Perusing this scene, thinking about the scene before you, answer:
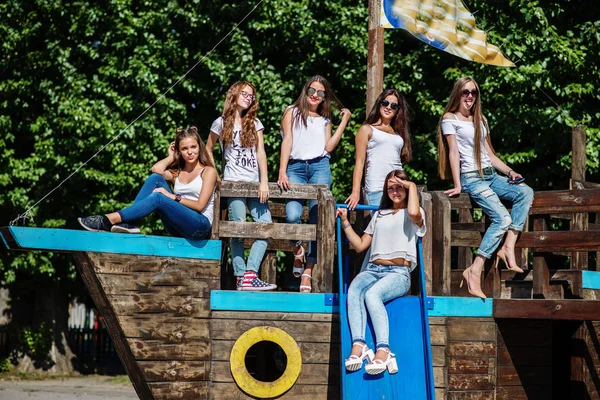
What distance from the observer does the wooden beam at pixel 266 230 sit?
24.5ft

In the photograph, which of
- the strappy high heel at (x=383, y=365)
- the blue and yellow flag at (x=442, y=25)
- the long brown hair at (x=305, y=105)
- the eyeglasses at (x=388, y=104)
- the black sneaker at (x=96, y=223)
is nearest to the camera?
the strappy high heel at (x=383, y=365)

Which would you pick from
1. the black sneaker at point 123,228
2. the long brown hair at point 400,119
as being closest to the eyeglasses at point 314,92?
the long brown hair at point 400,119

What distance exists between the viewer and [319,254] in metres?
7.55

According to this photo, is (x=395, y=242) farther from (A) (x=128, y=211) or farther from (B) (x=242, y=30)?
(B) (x=242, y=30)

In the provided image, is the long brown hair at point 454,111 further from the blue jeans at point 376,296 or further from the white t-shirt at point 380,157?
the blue jeans at point 376,296

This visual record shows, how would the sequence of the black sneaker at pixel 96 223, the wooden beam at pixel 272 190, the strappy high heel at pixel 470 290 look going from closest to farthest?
1. the black sneaker at pixel 96 223
2. the wooden beam at pixel 272 190
3. the strappy high heel at pixel 470 290

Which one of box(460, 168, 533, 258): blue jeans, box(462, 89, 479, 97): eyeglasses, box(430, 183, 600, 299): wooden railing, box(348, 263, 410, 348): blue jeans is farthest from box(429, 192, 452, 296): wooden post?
box(462, 89, 479, 97): eyeglasses

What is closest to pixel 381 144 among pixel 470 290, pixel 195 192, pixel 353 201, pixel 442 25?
pixel 353 201

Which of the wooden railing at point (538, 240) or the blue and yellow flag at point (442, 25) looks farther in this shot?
the blue and yellow flag at point (442, 25)

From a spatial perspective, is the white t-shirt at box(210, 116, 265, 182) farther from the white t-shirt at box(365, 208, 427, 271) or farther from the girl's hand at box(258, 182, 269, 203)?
the white t-shirt at box(365, 208, 427, 271)

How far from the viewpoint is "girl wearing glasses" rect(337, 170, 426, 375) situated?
6.88 meters

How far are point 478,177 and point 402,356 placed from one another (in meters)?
1.91

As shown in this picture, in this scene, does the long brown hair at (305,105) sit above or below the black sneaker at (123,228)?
above

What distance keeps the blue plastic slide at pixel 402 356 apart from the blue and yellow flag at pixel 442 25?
2.92m
